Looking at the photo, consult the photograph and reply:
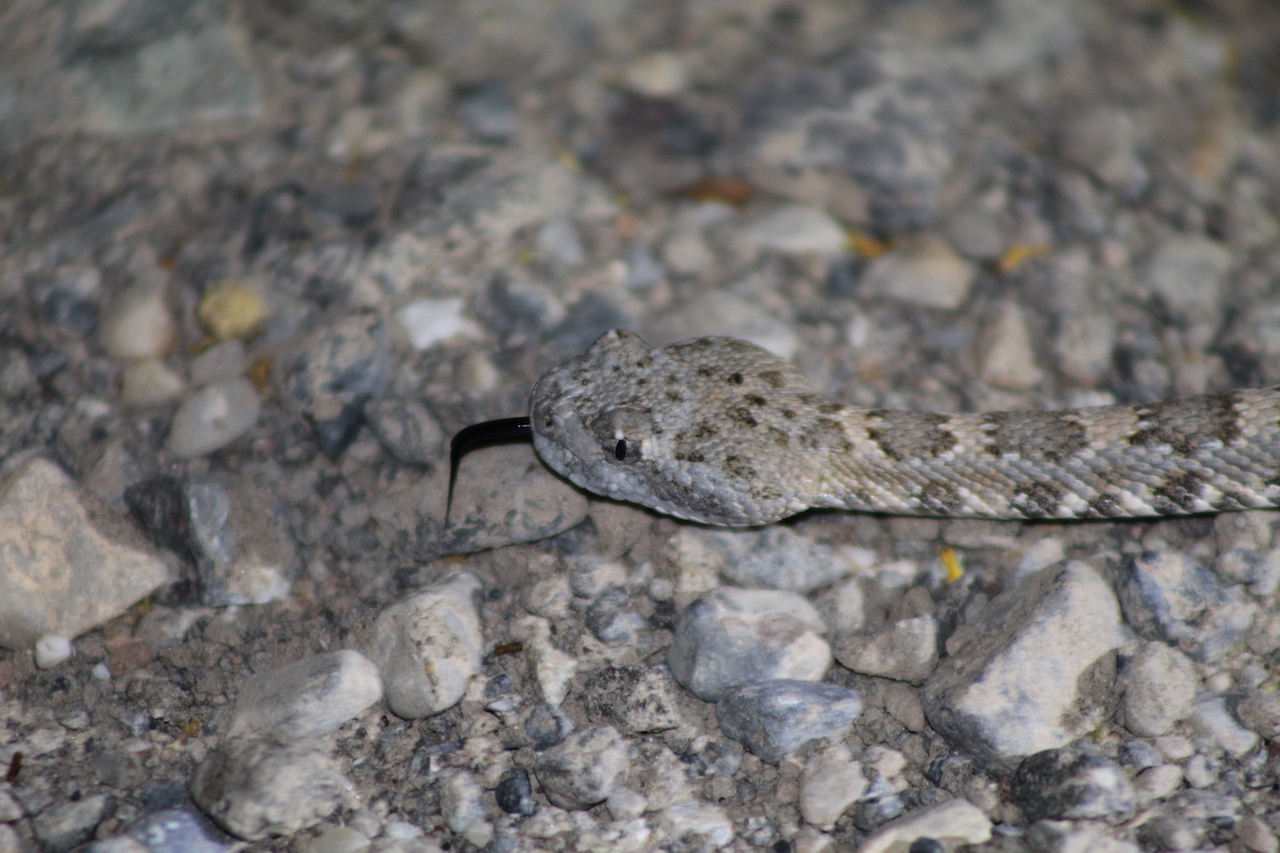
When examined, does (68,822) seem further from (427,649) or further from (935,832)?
(935,832)

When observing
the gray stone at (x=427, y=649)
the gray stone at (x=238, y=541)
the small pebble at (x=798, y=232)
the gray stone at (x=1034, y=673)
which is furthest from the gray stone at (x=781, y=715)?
the small pebble at (x=798, y=232)

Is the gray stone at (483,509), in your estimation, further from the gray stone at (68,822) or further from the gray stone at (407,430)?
the gray stone at (68,822)

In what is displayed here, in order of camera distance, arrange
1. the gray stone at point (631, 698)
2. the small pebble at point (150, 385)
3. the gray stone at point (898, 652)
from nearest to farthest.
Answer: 1. the gray stone at point (631, 698)
2. the gray stone at point (898, 652)
3. the small pebble at point (150, 385)

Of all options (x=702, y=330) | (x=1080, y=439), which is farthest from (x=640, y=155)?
(x=1080, y=439)

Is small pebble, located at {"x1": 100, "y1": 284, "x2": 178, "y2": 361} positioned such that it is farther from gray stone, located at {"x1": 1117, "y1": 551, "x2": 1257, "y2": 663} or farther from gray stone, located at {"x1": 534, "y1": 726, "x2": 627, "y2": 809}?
gray stone, located at {"x1": 1117, "y1": 551, "x2": 1257, "y2": 663}

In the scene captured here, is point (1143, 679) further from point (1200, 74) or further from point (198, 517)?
point (1200, 74)

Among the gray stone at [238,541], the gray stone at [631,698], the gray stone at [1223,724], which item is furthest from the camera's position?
the gray stone at [238,541]
